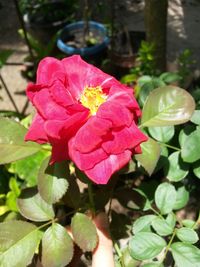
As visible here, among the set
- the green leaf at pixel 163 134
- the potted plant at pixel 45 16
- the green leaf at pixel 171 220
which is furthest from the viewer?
the potted plant at pixel 45 16

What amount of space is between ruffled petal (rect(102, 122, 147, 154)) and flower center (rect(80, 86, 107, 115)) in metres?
0.09

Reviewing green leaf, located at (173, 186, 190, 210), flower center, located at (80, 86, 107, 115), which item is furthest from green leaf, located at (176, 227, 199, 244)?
flower center, located at (80, 86, 107, 115)

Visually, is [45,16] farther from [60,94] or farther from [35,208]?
[60,94]

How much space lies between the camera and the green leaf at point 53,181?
0.95 meters

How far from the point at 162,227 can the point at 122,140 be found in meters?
0.31

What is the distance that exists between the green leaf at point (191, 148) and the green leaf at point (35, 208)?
0.36 meters

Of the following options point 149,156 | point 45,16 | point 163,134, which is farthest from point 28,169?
point 45,16

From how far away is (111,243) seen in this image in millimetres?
1091

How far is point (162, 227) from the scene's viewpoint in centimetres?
102

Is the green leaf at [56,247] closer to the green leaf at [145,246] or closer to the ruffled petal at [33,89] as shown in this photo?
the green leaf at [145,246]

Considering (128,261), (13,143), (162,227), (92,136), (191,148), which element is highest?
(92,136)

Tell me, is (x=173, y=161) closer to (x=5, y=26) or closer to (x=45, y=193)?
(x=45, y=193)

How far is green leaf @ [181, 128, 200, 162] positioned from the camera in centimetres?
106

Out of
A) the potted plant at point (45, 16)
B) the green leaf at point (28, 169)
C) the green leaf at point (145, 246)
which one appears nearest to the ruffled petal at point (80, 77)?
the green leaf at point (145, 246)
